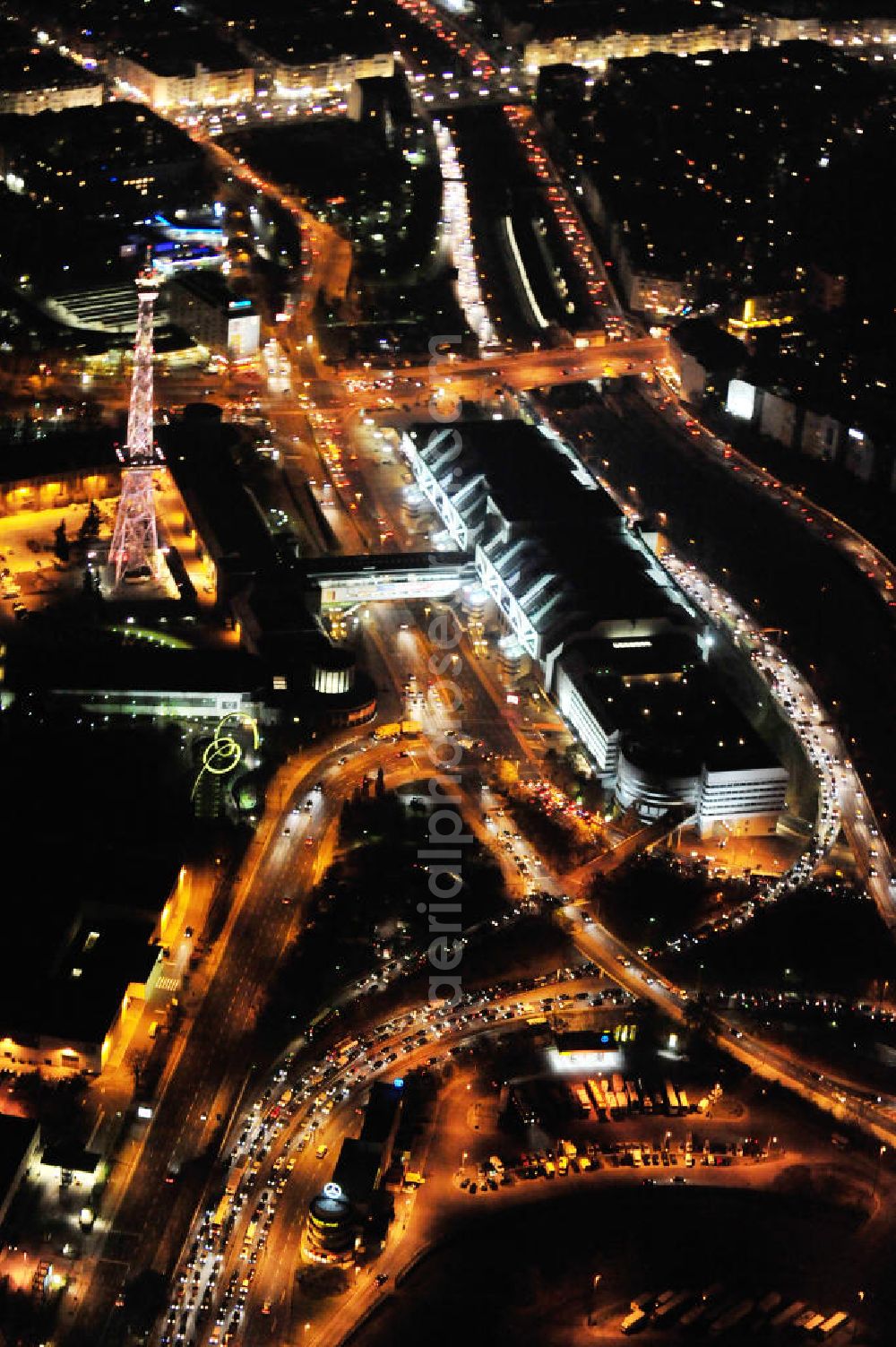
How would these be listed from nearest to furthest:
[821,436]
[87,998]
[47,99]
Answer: [87,998]
[821,436]
[47,99]

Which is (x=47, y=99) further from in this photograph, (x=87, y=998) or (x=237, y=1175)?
(x=237, y=1175)

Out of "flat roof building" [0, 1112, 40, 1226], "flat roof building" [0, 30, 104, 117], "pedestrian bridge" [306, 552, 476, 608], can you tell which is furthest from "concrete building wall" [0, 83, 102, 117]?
"flat roof building" [0, 1112, 40, 1226]

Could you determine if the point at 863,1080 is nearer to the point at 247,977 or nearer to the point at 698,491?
the point at 247,977

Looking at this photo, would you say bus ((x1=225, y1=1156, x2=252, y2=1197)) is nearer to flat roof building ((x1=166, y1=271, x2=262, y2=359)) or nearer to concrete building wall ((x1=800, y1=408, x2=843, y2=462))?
concrete building wall ((x1=800, y1=408, x2=843, y2=462))

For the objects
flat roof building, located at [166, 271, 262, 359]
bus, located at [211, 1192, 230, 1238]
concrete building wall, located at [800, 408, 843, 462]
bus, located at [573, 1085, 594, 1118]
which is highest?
flat roof building, located at [166, 271, 262, 359]

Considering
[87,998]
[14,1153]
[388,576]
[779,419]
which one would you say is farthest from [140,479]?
[14,1153]

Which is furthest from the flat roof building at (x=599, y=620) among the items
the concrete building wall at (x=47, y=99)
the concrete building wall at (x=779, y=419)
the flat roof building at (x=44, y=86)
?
the flat roof building at (x=44, y=86)

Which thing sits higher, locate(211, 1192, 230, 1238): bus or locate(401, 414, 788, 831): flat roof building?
locate(401, 414, 788, 831): flat roof building
